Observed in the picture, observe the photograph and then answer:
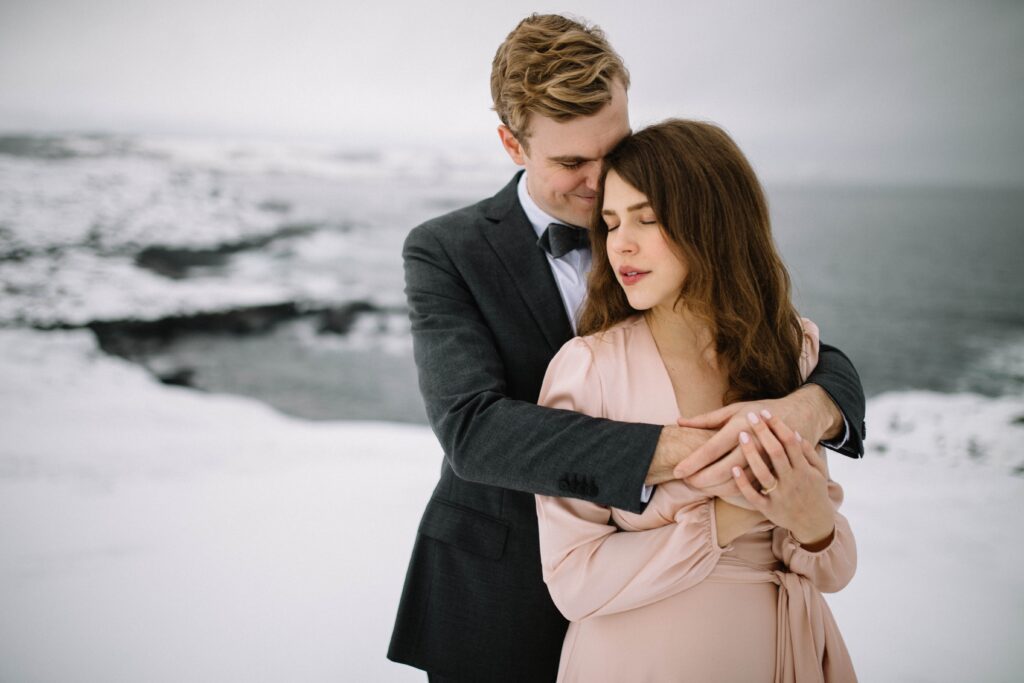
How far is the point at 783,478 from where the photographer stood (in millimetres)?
1039

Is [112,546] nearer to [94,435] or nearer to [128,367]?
[94,435]

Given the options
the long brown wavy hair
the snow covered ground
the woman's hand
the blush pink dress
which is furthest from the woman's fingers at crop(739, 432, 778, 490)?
the snow covered ground

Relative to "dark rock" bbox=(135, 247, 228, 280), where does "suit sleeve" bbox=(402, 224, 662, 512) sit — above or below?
above

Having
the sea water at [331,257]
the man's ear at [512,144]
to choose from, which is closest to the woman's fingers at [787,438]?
the man's ear at [512,144]

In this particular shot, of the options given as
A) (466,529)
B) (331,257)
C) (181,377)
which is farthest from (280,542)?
(331,257)

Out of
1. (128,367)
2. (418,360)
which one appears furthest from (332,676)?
(128,367)

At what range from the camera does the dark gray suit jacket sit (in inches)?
51.5

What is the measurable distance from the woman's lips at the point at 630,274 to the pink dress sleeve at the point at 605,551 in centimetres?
15

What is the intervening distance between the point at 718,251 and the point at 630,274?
0.16 metres

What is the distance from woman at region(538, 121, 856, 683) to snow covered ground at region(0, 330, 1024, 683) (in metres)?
1.63

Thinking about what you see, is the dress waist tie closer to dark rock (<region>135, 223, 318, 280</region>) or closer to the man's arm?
the man's arm

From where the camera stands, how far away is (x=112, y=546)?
127 inches

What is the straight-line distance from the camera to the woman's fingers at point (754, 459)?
102 centimetres

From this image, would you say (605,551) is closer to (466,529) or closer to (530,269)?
(466,529)
